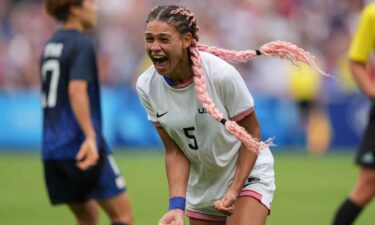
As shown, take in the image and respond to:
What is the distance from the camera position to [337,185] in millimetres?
14500

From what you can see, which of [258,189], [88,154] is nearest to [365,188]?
[258,189]

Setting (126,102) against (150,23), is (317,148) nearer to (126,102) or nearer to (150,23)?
(126,102)

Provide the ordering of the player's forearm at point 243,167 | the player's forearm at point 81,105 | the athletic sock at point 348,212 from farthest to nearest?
the athletic sock at point 348,212
the player's forearm at point 81,105
the player's forearm at point 243,167

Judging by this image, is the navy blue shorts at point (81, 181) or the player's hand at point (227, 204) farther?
the navy blue shorts at point (81, 181)

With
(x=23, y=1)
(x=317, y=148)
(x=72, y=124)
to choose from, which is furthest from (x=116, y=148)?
(x=72, y=124)

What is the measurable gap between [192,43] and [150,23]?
32 cm

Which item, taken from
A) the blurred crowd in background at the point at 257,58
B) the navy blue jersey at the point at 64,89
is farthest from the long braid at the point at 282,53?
the blurred crowd in background at the point at 257,58

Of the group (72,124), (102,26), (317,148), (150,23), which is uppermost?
(150,23)

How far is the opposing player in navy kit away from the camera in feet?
26.8

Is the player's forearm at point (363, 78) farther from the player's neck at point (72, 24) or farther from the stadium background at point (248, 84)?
the stadium background at point (248, 84)

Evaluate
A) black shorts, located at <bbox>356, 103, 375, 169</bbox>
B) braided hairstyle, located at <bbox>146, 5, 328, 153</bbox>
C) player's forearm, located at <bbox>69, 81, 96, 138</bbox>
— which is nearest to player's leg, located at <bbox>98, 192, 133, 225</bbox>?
player's forearm, located at <bbox>69, 81, 96, 138</bbox>

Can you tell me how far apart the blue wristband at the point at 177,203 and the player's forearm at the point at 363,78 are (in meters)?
2.83

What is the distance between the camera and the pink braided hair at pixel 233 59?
242 inches

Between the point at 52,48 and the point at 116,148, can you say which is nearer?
the point at 52,48
